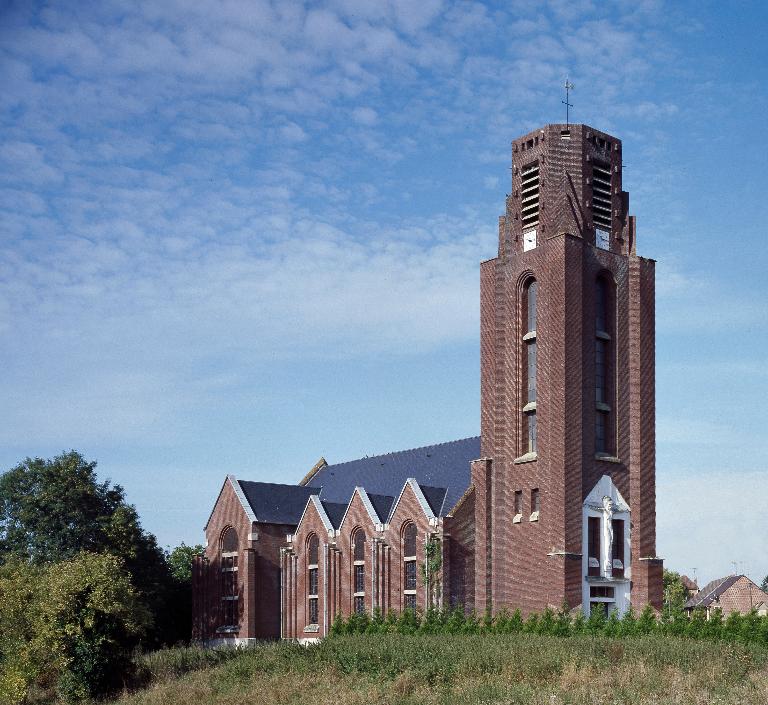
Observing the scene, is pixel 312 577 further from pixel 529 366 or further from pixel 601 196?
pixel 601 196

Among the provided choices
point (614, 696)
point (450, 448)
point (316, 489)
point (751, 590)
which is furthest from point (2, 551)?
point (751, 590)

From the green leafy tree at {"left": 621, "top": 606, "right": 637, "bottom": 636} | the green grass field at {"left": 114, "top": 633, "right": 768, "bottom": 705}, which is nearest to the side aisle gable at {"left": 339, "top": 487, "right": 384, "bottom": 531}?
the green grass field at {"left": 114, "top": 633, "right": 768, "bottom": 705}

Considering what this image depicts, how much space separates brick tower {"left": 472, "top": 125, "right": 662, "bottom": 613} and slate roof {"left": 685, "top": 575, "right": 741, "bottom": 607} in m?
60.8

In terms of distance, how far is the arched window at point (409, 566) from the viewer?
54.7 m

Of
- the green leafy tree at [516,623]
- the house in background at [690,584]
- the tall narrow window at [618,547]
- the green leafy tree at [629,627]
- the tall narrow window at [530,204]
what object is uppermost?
the tall narrow window at [530,204]

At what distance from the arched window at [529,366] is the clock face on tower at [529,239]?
1607 millimetres

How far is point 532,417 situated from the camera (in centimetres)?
5019

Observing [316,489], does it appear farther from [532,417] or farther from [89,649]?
[89,649]

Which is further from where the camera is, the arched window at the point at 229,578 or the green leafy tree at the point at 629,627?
the arched window at the point at 229,578

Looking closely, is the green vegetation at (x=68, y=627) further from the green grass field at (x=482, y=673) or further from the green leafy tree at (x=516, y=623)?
the green leafy tree at (x=516, y=623)

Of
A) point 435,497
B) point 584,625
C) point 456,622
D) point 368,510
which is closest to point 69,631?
point 456,622

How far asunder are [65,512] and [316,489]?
16636mm

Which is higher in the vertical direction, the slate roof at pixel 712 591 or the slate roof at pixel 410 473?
the slate roof at pixel 410 473

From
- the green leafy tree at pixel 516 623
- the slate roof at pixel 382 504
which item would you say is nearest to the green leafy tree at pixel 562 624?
the green leafy tree at pixel 516 623
